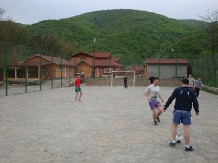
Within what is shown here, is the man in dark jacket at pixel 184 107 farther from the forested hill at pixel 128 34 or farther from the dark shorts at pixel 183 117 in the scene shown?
the forested hill at pixel 128 34

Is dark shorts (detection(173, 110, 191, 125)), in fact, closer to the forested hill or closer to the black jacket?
the black jacket

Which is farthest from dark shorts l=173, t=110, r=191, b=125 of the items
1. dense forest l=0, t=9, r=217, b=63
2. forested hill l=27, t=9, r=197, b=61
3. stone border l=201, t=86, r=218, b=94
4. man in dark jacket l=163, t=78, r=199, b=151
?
forested hill l=27, t=9, r=197, b=61

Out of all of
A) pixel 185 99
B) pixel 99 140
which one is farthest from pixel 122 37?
pixel 185 99

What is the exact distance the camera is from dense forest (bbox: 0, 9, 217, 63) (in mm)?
54606

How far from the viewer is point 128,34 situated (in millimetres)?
81688

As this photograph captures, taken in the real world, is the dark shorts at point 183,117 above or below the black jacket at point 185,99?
below

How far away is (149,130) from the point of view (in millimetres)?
7133

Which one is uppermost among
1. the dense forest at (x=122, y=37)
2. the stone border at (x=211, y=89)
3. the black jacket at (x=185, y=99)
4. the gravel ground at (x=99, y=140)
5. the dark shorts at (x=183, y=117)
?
the dense forest at (x=122, y=37)

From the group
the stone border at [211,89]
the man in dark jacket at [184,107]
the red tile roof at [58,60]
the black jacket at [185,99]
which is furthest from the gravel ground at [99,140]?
the red tile roof at [58,60]

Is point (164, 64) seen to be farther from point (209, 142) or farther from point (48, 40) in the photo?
point (48, 40)

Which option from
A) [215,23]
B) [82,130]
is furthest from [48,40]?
[82,130]

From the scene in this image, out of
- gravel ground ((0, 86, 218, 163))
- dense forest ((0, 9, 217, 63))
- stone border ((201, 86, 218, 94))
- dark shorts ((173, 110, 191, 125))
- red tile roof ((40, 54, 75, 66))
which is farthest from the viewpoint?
dense forest ((0, 9, 217, 63))

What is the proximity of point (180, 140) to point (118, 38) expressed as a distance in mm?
75834

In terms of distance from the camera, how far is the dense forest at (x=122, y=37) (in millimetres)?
54606
